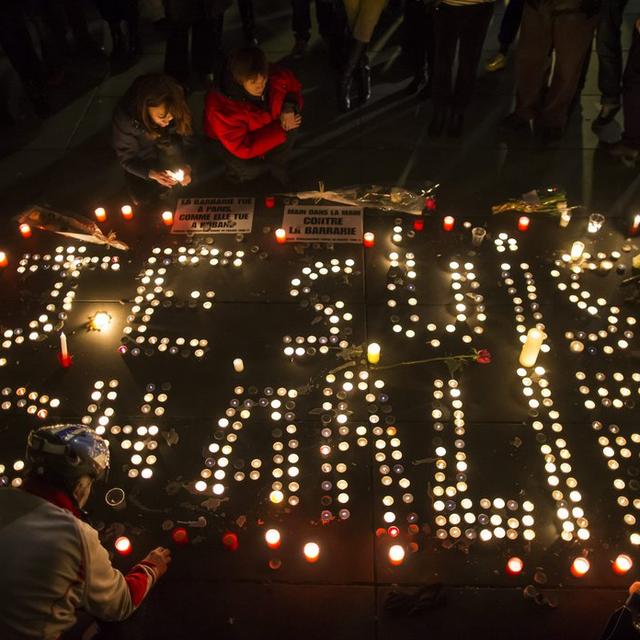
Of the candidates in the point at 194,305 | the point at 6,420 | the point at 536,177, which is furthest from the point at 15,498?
the point at 536,177

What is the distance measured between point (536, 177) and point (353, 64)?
2.00 metres

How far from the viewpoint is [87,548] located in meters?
2.28

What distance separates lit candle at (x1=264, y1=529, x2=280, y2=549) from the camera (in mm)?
3119

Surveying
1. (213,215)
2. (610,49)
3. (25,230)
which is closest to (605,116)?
(610,49)

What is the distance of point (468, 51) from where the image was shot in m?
4.89

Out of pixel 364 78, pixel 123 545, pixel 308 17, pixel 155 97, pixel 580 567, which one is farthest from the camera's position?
pixel 308 17

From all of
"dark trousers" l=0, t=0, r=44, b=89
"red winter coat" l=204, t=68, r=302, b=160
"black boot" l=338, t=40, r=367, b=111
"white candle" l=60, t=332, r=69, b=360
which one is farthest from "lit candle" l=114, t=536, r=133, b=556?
"dark trousers" l=0, t=0, r=44, b=89

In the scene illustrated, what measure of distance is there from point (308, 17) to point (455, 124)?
7.24ft

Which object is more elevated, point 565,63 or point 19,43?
point 19,43

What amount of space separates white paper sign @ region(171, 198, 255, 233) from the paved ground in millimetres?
205

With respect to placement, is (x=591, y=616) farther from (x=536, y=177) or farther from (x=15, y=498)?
(x=536, y=177)

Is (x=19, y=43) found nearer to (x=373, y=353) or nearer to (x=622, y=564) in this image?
(x=373, y=353)

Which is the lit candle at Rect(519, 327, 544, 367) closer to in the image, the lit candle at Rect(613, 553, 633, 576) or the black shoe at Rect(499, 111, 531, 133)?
the lit candle at Rect(613, 553, 633, 576)

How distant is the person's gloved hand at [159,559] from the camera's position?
2.99 m
